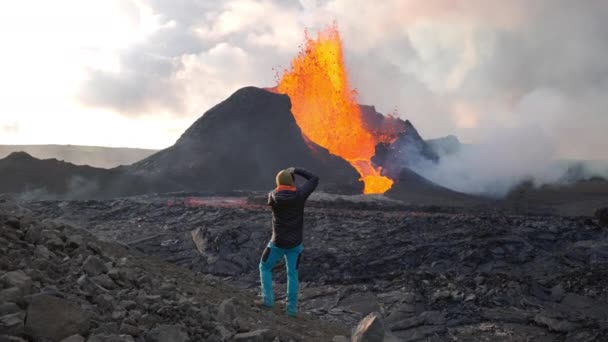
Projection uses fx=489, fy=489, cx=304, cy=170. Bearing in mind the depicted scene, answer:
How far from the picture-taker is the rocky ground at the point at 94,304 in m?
3.69

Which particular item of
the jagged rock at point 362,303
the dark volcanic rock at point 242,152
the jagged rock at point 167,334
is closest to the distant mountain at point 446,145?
the dark volcanic rock at point 242,152

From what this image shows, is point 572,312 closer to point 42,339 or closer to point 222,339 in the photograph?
point 222,339

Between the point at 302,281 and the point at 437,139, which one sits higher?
the point at 437,139

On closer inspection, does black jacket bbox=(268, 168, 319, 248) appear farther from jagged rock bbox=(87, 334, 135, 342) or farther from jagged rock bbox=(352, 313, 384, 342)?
jagged rock bbox=(87, 334, 135, 342)

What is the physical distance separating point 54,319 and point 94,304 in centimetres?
68

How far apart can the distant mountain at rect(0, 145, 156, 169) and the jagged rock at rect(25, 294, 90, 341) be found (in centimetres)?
A: 10379

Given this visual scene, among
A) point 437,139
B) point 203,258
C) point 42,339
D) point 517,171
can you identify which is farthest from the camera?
point 437,139

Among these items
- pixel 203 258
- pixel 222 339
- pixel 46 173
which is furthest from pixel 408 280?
pixel 46 173

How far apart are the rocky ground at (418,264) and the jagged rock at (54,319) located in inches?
43.8

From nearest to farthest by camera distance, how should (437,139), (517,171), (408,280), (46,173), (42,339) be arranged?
(42,339) < (408,280) < (46,173) < (517,171) < (437,139)

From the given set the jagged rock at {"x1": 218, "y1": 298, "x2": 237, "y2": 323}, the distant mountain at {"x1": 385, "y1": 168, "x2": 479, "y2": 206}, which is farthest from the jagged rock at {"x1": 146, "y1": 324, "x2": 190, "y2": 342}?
the distant mountain at {"x1": 385, "y1": 168, "x2": 479, "y2": 206}

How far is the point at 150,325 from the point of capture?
13.9 feet

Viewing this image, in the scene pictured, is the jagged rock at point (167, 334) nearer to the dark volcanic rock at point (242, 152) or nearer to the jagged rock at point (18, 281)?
the jagged rock at point (18, 281)

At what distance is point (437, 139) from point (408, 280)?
180 ft
